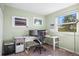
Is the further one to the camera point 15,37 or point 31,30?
point 31,30

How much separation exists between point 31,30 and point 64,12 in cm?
95

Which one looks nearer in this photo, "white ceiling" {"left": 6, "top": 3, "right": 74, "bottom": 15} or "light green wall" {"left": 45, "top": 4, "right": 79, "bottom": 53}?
"white ceiling" {"left": 6, "top": 3, "right": 74, "bottom": 15}

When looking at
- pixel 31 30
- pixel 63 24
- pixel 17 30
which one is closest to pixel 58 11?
pixel 63 24

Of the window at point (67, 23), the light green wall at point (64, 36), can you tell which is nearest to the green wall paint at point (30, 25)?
the light green wall at point (64, 36)

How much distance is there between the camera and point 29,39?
1.78m

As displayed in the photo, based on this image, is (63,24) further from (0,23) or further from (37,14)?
(0,23)

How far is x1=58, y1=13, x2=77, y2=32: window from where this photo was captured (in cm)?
166

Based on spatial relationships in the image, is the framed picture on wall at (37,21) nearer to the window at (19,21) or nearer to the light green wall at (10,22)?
the light green wall at (10,22)

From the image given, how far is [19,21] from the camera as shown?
1611 mm

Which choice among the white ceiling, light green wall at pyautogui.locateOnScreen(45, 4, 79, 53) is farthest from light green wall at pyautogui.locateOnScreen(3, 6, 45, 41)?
light green wall at pyautogui.locateOnScreen(45, 4, 79, 53)

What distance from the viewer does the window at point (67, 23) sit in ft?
5.45

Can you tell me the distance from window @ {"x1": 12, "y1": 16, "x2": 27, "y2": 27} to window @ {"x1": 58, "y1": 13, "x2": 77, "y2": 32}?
88 centimetres

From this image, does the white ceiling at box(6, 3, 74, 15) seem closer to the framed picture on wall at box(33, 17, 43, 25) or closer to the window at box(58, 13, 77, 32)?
the framed picture on wall at box(33, 17, 43, 25)

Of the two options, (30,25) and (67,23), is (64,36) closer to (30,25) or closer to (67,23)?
(67,23)
